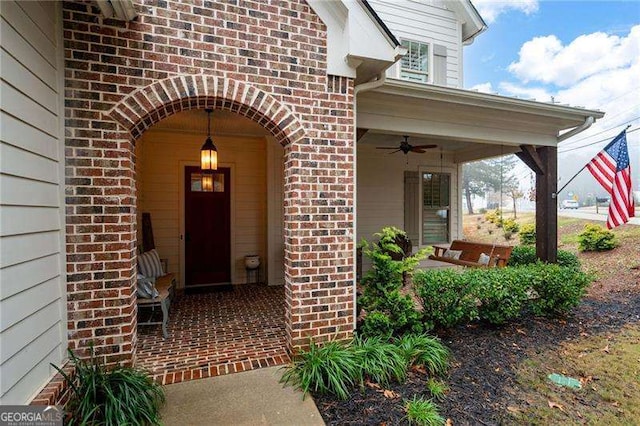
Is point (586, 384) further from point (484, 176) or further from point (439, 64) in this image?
point (484, 176)

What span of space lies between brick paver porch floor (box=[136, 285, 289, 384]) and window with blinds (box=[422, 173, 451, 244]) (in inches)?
180

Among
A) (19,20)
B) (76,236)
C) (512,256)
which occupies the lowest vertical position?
(512,256)

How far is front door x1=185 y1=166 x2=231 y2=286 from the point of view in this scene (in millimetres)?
5891

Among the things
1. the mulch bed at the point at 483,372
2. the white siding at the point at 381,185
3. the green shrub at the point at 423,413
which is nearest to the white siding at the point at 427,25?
the white siding at the point at 381,185

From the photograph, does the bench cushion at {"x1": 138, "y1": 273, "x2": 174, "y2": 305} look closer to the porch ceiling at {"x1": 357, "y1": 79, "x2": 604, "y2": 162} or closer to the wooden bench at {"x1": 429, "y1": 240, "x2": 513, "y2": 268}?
the porch ceiling at {"x1": 357, "y1": 79, "x2": 604, "y2": 162}

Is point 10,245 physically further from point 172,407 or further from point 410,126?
point 410,126

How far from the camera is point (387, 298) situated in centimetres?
341

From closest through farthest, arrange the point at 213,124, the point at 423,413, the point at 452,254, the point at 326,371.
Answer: the point at 423,413 < the point at 326,371 < the point at 213,124 < the point at 452,254

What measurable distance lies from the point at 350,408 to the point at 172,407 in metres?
1.38

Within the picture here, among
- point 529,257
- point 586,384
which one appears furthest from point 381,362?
point 529,257

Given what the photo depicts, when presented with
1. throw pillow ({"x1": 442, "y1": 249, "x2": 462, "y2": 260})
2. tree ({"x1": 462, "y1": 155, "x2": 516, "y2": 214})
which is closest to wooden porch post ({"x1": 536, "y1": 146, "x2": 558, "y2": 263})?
throw pillow ({"x1": 442, "y1": 249, "x2": 462, "y2": 260})

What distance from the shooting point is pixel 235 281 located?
20.1 ft

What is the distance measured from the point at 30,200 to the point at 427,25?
297 inches

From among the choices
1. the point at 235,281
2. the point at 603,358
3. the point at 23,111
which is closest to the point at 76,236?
the point at 23,111
